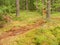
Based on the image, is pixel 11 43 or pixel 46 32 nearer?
pixel 11 43

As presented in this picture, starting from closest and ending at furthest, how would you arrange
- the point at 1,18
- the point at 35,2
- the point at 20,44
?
the point at 20,44 < the point at 1,18 < the point at 35,2

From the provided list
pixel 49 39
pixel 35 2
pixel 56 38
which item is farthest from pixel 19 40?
pixel 35 2

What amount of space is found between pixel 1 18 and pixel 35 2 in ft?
57.5

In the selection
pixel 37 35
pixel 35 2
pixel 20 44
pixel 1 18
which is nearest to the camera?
pixel 20 44

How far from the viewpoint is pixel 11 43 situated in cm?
743

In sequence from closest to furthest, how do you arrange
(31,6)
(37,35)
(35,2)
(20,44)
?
(20,44) < (37,35) < (35,2) < (31,6)

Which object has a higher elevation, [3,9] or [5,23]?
[3,9]

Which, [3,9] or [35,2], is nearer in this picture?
[3,9]

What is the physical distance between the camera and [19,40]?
7.54 m

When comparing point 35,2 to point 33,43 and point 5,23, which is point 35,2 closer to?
point 5,23

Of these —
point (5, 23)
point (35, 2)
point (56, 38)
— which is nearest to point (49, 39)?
point (56, 38)

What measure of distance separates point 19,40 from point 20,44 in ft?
0.81

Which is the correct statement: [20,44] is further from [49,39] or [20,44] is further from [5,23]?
[5,23]

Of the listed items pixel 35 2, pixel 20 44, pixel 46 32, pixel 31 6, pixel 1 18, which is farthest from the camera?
pixel 31 6
